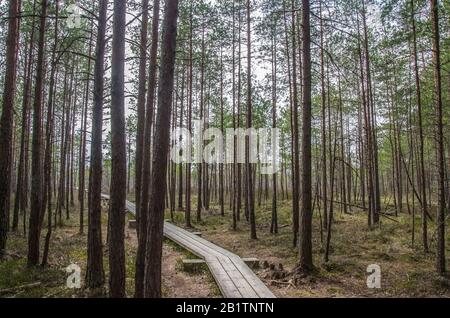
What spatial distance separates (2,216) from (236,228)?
10630mm

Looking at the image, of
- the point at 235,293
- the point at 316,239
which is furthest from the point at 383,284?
the point at 316,239

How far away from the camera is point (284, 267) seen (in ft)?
32.2

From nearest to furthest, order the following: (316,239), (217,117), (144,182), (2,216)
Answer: (144,182)
(2,216)
(316,239)
(217,117)

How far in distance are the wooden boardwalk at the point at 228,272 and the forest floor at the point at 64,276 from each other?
0.31 metres

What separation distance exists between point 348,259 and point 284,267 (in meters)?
2.38

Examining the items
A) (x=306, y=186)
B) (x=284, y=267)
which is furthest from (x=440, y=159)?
(x=284, y=267)

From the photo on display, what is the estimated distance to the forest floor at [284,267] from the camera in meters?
7.54

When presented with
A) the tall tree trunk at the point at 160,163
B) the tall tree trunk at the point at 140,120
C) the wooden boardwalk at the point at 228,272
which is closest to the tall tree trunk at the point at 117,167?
the tall tree trunk at the point at 160,163

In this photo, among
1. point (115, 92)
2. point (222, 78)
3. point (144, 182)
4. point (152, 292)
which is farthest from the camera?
point (222, 78)

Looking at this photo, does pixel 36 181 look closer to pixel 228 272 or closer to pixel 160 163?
pixel 160 163

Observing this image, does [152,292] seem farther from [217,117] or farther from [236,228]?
[217,117]

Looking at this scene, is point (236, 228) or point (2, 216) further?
point (236, 228)

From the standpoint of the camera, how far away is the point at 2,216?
30.5 ft

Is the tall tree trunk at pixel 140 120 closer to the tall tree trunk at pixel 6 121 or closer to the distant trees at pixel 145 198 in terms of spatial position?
the distant trees at pixel 145 198
